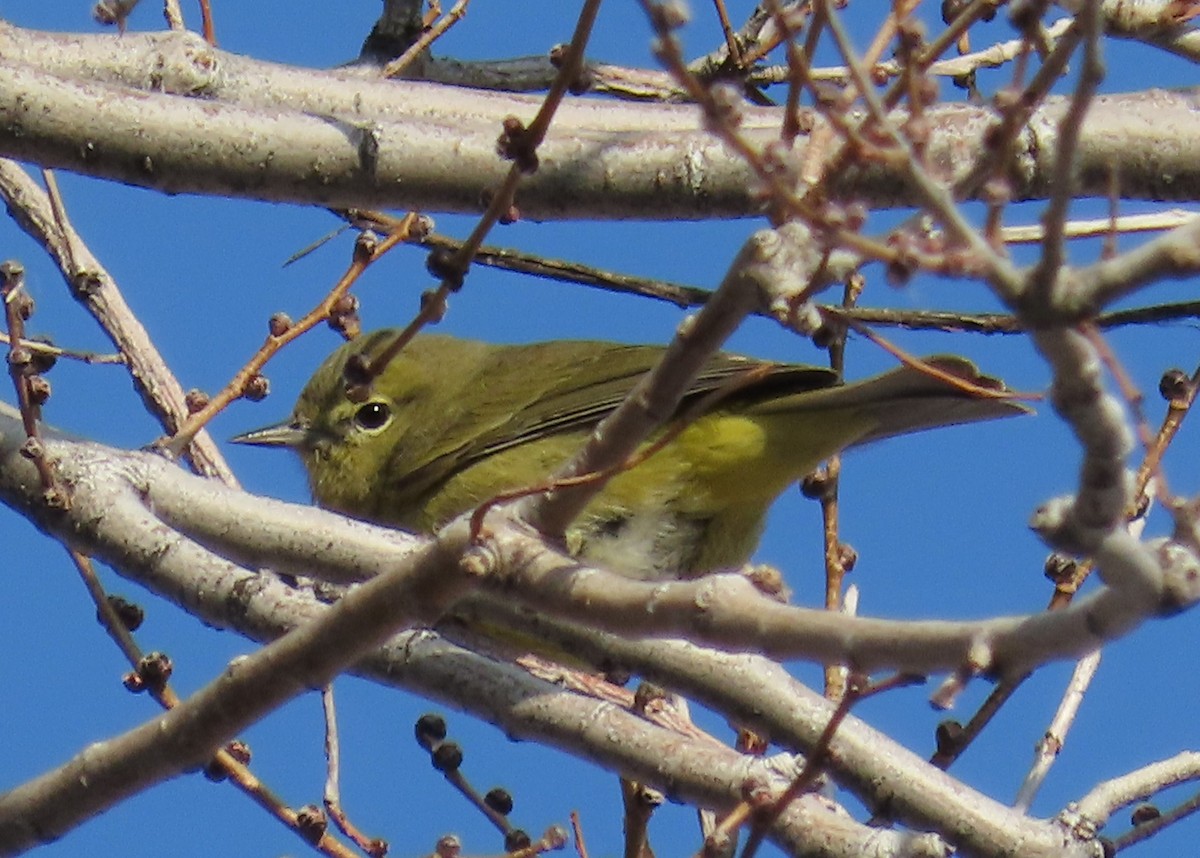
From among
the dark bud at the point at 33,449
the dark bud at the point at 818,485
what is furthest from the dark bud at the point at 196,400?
the dark bud at the point at 818,485

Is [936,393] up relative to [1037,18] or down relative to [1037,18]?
up

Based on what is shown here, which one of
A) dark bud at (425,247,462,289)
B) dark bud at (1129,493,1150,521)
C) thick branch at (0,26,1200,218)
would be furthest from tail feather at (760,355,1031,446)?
dark bud at (425,247,462,289)

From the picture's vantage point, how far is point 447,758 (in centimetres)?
405

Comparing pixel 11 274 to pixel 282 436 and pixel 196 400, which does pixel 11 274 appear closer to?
pixel 196 400

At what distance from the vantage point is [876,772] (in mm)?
3223

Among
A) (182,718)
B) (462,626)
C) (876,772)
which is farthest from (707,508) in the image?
(182,718)

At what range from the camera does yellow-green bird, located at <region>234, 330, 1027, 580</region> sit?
4.75 meters

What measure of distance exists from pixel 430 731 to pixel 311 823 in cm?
75

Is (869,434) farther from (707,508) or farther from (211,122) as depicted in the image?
(211,122)

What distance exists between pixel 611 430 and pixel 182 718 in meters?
0.83

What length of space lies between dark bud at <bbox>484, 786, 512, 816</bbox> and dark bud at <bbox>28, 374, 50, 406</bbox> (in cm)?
134

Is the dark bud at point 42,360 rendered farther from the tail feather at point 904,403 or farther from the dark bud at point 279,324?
the tail feather at point 904,403

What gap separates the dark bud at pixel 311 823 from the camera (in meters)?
3.43

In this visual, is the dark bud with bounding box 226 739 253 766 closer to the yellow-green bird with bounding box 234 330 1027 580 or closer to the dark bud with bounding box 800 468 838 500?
the yellow-green bird with bounding box 234 330 1027 580
